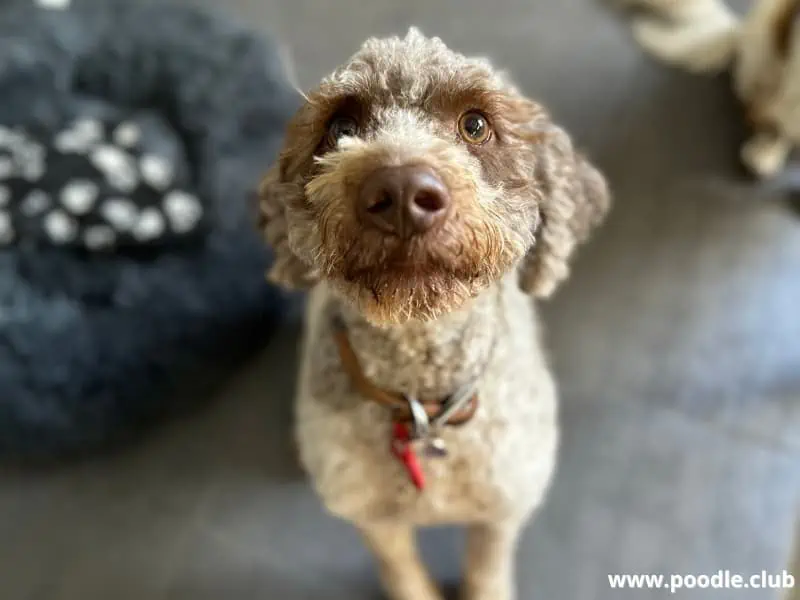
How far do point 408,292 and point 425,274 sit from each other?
0.03 meters

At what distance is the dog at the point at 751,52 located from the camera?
5.36ft

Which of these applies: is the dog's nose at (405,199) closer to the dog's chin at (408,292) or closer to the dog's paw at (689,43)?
the dog's chin at (408,292)

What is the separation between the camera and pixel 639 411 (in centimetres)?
163

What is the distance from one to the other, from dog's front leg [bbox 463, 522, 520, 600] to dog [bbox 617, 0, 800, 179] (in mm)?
1042

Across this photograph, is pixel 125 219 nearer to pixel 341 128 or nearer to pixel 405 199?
pixel 341 128

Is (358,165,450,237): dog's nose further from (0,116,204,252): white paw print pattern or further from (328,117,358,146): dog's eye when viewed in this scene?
(0,116,204,252): white paw print pattern

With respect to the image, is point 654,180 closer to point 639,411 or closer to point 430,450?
point 639,411

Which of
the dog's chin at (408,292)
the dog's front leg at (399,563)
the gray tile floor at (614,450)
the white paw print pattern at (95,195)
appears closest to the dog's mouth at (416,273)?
the dog's chin at (408,292)

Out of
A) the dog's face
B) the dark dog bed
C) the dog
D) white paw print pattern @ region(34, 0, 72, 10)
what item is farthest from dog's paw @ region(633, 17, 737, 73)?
white paw print pattern @ region(34, 0, 72, 10)

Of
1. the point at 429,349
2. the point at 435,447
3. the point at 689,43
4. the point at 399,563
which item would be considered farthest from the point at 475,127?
the point at 689,43

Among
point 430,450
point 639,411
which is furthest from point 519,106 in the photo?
point 639,411

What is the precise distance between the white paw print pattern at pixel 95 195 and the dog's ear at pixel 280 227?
62cm

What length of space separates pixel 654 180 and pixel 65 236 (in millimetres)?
1297

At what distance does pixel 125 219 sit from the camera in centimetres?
166
